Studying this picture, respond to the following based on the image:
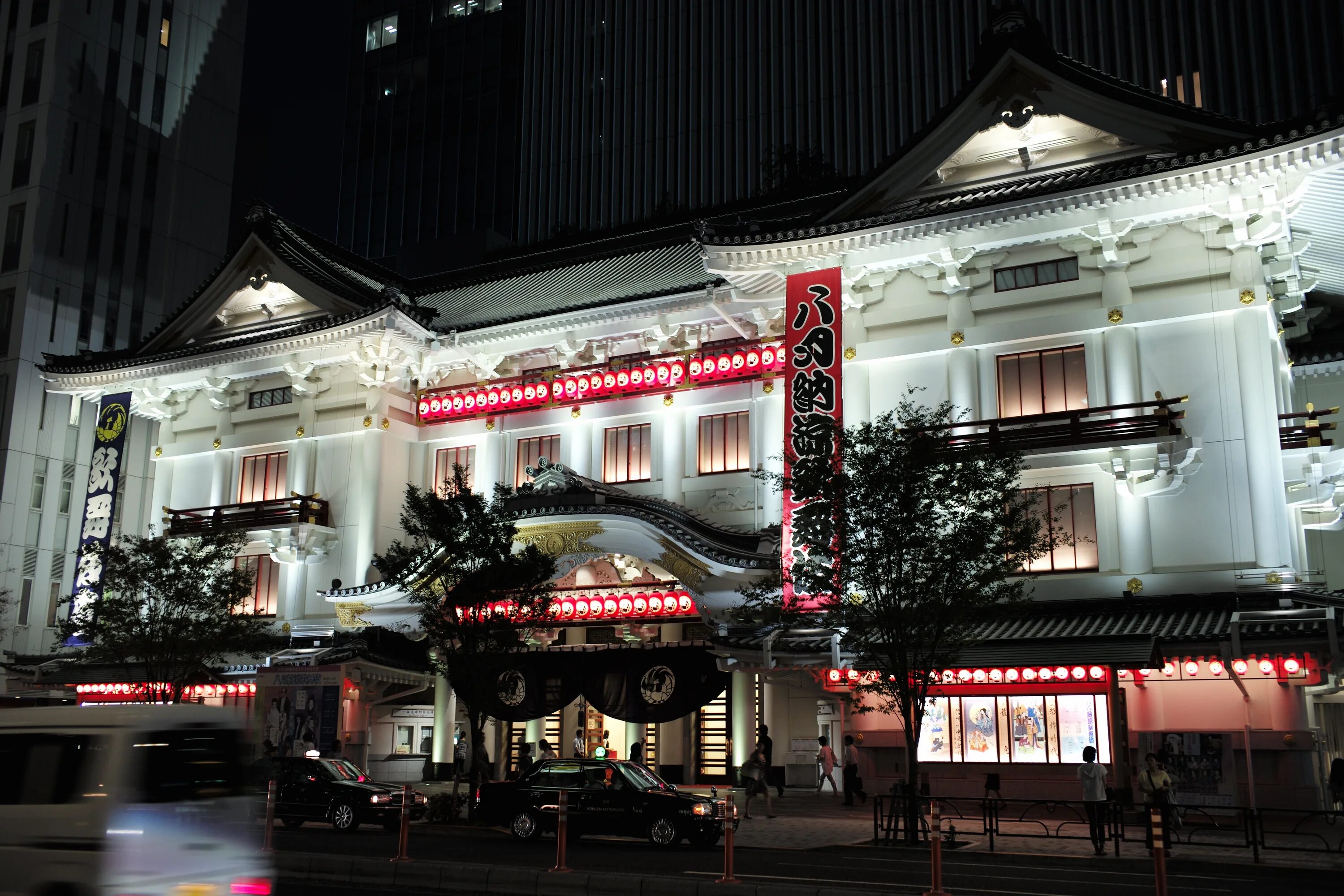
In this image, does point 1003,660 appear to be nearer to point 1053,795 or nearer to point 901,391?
point 1053,795

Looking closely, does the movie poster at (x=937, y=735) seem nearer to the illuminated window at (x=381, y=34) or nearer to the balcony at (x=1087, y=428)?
the balcony at (x=1087, y=428)

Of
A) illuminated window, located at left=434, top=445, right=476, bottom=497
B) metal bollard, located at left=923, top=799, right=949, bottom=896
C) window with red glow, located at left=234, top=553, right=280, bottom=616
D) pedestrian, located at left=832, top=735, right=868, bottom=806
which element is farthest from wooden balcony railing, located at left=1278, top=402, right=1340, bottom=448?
window with red glow, located at left=234, top=553, right=280, bottom=616

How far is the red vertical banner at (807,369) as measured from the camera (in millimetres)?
26578

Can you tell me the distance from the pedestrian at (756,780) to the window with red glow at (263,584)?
710 inches

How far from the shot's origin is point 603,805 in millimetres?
20578

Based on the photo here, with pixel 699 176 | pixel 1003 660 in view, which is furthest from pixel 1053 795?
pixel 699 176

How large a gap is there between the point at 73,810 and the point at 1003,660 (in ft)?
56.9

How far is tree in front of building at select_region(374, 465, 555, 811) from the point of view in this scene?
24.2 m

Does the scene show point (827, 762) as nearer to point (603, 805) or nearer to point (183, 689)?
point (603, 805)

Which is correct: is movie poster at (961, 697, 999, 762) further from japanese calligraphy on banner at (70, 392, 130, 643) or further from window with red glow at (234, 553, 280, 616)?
japanese calligraphy on banner at (70, 392, 130, 643)

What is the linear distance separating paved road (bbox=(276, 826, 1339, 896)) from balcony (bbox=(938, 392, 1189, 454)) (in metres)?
8.74

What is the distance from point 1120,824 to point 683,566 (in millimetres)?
12697

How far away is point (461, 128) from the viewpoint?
251 feet

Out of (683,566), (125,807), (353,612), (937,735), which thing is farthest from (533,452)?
(125,807)
